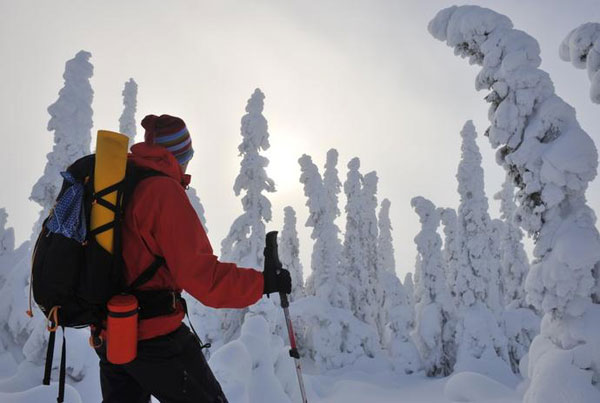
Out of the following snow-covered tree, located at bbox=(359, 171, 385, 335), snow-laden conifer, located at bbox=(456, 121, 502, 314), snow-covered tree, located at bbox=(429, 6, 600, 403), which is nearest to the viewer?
snow-covered tree, located at bbox=(429, 6, 600, 403)

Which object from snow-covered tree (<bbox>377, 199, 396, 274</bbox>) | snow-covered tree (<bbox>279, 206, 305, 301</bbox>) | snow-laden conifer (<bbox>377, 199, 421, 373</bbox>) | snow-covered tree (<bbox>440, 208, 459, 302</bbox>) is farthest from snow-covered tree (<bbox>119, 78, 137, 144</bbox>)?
snow-covered tree (<bbox>377, 199, 396, 274</bbox>)

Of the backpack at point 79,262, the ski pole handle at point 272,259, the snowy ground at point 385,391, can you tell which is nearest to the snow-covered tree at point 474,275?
the snowy ground at point 385,391

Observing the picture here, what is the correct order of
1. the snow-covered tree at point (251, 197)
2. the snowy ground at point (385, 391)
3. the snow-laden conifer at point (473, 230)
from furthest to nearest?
the snow-laden conifer at point (473, 230), the snow-covered tree at point (251, 197), the snowy ground at point (385, 391)

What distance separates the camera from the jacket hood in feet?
8.80

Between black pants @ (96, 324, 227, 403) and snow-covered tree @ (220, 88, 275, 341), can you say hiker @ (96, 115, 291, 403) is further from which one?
snow-covered tree @ (220, 88, 275, 341)

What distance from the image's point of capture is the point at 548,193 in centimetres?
713

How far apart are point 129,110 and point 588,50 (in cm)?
2826

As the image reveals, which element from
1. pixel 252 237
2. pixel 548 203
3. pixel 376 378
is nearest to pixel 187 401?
pixel 548 203

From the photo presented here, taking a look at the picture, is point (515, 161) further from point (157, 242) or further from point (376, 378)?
point (376, 378)

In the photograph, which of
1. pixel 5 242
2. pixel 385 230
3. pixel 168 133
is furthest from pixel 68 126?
pixel 385 230

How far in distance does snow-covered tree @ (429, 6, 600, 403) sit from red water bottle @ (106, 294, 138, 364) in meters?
5.95

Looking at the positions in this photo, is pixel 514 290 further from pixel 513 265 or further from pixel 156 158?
pixel 156 158

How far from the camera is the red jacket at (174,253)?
7.72ft

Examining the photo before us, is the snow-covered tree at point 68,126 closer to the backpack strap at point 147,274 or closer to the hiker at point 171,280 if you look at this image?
the hiker at point 171,280
